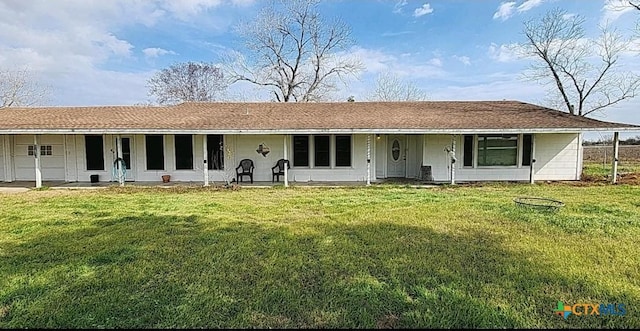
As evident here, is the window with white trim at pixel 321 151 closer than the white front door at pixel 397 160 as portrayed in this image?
Yes

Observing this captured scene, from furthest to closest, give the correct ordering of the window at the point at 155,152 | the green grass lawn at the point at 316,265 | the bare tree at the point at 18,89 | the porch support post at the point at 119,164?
the bare tree at the point at 18,89 < the window at the point at 155,152 < the porch support post at the point at 119,164 < the green grass lawn at the point at 316,265

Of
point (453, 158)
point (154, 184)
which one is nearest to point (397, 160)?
point (453, 158)

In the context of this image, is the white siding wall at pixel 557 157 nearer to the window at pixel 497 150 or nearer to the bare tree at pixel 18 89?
the window at pixel 497 150

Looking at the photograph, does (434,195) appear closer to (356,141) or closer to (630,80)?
(356,141)

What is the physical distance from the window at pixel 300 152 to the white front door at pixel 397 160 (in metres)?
3.35

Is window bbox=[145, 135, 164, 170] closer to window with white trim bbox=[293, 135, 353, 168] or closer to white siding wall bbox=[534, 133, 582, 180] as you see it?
window with white trim bbox=[293, 135, 353, 168]

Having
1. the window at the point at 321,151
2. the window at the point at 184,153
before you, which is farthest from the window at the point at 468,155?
the window at the point at 184,153

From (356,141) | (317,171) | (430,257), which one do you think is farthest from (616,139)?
(430,257)

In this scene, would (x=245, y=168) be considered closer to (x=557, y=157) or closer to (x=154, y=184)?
(x=154, y=184)

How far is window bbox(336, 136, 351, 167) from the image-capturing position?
12.7m

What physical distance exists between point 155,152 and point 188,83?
2786 centimetres

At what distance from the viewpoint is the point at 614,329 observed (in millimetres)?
2799

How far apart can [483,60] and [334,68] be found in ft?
39.4

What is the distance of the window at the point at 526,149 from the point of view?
1265 centimetres
